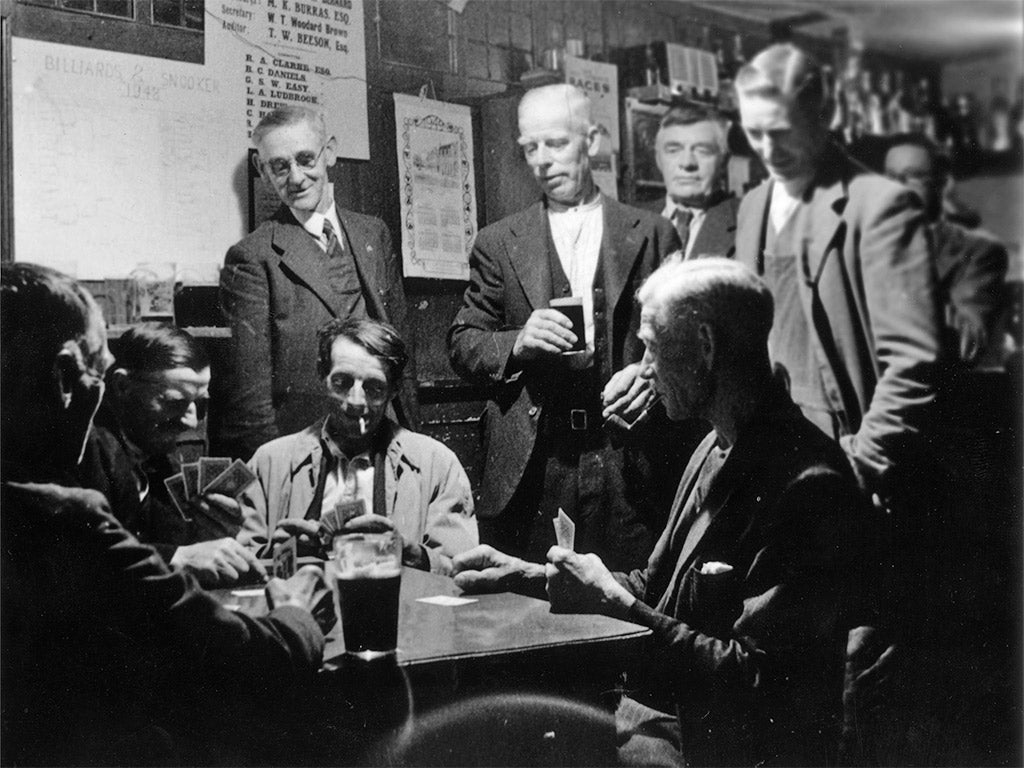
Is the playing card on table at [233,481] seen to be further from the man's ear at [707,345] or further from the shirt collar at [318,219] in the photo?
the man's ear at [707,345]

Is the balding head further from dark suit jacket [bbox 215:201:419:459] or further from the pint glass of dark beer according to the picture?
the pint glass of dark beer

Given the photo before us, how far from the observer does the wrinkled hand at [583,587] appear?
263cm

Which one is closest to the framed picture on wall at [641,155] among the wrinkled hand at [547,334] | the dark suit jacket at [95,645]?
the wrinkled hand at [547,334]

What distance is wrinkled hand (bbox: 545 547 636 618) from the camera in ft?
8.63

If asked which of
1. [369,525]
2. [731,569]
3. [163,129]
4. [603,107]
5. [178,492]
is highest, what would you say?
[603,107]

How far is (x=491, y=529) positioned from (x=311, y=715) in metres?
0.80

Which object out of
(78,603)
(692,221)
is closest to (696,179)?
(692,221)

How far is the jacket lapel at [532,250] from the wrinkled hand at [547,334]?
6 cm

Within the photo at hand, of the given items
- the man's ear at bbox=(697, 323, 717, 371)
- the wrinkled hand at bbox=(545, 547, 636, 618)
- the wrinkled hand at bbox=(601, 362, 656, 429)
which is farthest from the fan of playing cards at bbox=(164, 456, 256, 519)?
the man's ear at bbox=(697, 323, 717, 371)

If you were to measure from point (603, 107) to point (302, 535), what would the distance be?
1444 mm

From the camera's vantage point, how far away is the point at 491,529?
2.95 meters

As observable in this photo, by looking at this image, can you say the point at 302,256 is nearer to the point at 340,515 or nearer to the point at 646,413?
the point at 340,515

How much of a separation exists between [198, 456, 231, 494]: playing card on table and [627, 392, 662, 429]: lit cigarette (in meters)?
1.08

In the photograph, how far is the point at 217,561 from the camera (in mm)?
2615
